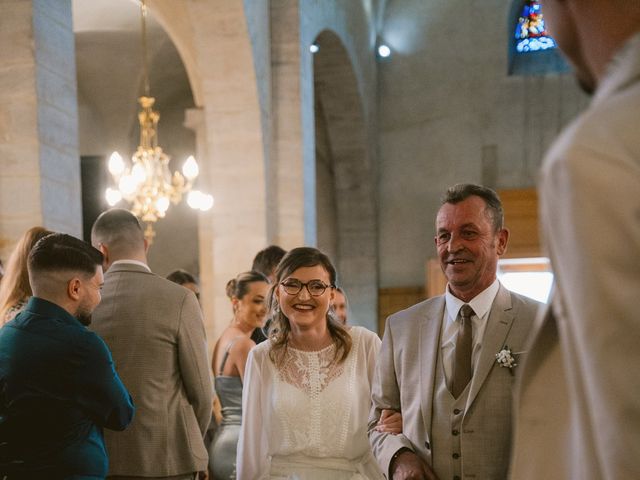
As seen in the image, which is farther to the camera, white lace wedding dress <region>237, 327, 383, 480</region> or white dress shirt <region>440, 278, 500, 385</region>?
white lace wedding dress <region>237, 327, 383, 480</region>

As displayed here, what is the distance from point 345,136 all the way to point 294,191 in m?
6.51

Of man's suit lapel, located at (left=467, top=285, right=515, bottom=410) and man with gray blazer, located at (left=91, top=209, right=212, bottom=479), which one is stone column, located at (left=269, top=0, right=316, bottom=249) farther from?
man's suit lapel, located at (left=467, top=285, right=515, bottom=410)

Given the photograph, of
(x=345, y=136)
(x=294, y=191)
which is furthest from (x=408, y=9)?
(x=294, y=191)

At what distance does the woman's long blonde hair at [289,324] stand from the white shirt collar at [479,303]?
31.5 inches

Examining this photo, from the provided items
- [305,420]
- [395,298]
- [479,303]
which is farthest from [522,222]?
[479,303]

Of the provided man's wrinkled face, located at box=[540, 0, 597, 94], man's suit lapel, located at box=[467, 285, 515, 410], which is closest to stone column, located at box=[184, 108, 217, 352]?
man's suit lapel, located at box=[467, 285, 515, 410]

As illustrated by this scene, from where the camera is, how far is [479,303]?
7.41 feet

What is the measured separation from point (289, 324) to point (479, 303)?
3.52ft

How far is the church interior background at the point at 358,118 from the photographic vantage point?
842 cm

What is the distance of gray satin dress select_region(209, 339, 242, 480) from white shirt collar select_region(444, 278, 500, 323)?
202 cm

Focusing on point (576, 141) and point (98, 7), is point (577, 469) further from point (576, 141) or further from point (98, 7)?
point (98, 7)

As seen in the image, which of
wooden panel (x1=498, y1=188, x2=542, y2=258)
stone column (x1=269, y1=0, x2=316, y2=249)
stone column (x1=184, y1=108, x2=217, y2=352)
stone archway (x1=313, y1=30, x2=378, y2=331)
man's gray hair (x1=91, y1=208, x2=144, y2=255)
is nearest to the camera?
man's gray hair (x1=91, y1=208, x2=144, y2=255)

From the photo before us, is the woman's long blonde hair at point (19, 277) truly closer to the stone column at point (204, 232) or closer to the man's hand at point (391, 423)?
the man's hand at point (391, 423)

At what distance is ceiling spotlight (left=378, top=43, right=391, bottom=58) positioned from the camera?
1528 centimetres
